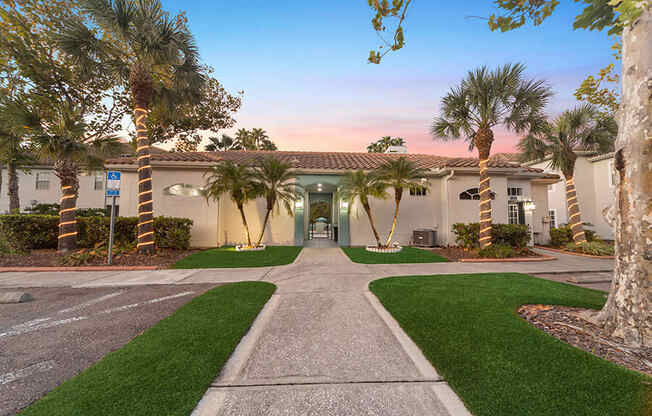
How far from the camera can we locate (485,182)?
388 inches

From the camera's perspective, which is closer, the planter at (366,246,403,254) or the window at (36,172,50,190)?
the planter at (366,246,403,254)

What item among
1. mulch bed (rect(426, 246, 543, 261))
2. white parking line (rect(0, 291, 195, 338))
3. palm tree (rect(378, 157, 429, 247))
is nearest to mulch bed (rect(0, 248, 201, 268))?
white parking line (rect(0, 291, 195, 338))

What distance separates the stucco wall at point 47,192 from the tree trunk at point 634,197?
94.2 feet

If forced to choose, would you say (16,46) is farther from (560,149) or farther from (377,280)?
(560,149)

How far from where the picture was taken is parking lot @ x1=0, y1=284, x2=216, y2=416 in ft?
7.58

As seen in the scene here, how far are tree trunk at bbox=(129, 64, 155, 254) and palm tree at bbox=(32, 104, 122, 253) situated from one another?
1.63 m

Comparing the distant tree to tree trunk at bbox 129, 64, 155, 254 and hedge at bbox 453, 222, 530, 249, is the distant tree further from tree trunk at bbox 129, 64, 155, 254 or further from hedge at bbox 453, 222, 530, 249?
tree trunk at bbox 129, 64, 155, 254

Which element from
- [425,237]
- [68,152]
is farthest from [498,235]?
[68,152]

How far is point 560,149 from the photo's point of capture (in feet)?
37.9

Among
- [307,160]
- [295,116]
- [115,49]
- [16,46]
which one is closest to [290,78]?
[295,116]

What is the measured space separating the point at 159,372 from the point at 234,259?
690cm

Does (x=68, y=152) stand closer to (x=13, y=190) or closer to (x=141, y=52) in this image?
(x=141, y=52)

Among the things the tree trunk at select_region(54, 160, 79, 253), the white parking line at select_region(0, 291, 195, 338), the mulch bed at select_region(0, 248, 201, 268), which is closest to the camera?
the white parking line at select_region(0, 291, 195, 338)

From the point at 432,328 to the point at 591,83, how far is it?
554 inches
